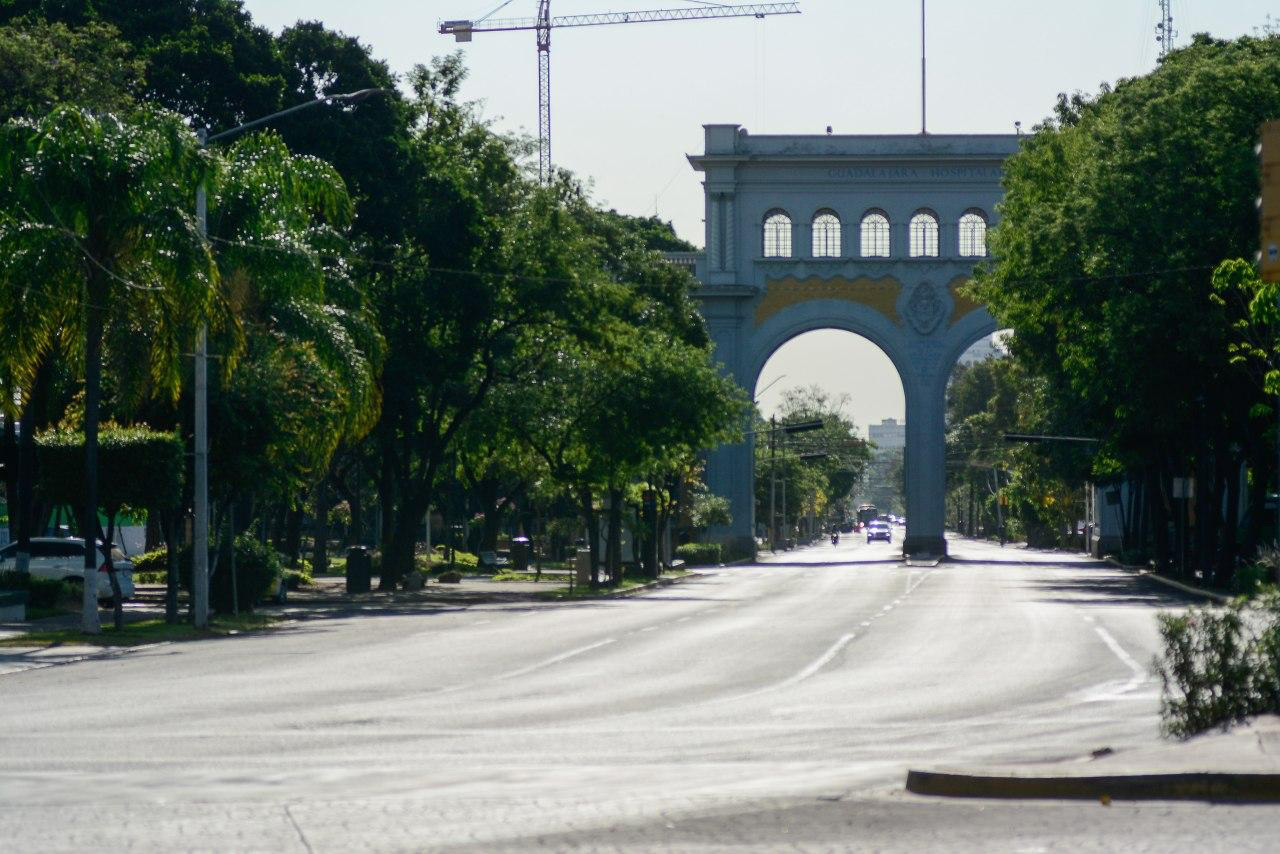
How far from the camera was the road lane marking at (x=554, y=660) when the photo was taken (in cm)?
2155

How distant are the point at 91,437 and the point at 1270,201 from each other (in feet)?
63.1

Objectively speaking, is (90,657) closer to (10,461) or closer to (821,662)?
(821,662)

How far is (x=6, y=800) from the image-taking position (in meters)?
10.9

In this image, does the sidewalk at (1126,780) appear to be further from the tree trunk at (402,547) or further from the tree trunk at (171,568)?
the tree trunk at (402,547)

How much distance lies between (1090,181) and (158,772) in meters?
37.5

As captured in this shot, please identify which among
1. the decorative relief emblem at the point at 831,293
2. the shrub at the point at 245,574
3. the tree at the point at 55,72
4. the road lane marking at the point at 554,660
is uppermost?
the decorative relief emblem at the point at 831,293

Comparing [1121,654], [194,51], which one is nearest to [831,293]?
[194,51]

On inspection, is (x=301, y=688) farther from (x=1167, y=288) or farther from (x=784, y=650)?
(x=1167, y=288)

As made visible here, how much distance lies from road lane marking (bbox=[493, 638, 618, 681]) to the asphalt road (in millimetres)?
85


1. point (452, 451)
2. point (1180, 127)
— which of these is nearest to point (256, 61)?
point (452, 451)

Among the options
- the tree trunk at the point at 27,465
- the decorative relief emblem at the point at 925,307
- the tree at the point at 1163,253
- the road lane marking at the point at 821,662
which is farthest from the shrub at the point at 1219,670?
the decorative relief emblem at the point at 925,307

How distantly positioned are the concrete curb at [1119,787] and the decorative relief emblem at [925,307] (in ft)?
250

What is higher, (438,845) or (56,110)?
(56,110)

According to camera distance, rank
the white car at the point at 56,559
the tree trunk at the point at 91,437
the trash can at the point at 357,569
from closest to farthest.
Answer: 1. the tree trunk at the point at 91,437
2. the white car at the point at 56,559
3. the trash can at the point at 357,569
